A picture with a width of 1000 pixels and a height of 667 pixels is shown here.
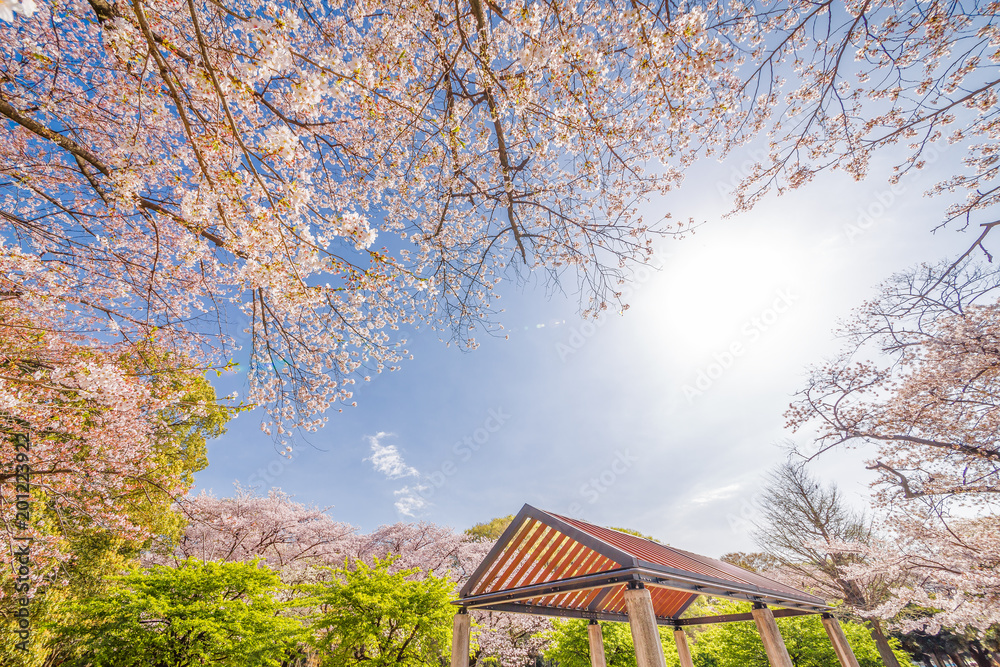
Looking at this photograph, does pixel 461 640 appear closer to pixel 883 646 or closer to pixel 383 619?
pixel 383 619

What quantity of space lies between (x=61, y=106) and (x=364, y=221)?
311 centimetres

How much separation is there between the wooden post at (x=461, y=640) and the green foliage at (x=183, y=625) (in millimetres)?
2656

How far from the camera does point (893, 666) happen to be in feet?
36.6

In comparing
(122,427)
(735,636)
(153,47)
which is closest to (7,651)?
(122,427)

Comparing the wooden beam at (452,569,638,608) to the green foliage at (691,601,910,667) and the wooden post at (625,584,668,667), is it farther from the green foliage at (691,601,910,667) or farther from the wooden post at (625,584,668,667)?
the green foliage at (691,601,910,667)

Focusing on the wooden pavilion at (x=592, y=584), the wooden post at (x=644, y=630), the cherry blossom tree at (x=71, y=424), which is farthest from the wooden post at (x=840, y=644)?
the cherry blossom tree at (x=71, y=424)

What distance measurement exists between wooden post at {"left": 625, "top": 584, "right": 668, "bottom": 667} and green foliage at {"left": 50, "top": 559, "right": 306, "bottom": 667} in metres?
4.94

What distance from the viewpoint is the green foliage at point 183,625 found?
4629 millimetres

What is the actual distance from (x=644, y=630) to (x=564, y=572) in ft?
5.41

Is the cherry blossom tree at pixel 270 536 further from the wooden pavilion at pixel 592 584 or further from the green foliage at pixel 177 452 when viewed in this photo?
the wooden pavilion at pixel 592 584

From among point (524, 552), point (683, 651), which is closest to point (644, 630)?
point (524, 552)

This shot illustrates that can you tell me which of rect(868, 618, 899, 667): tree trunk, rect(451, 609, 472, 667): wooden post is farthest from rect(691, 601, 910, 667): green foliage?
rect(451, 609, 472, 667): wooden post

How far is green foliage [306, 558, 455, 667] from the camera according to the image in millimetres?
5438

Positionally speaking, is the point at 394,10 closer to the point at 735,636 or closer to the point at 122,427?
the point at 122,427
